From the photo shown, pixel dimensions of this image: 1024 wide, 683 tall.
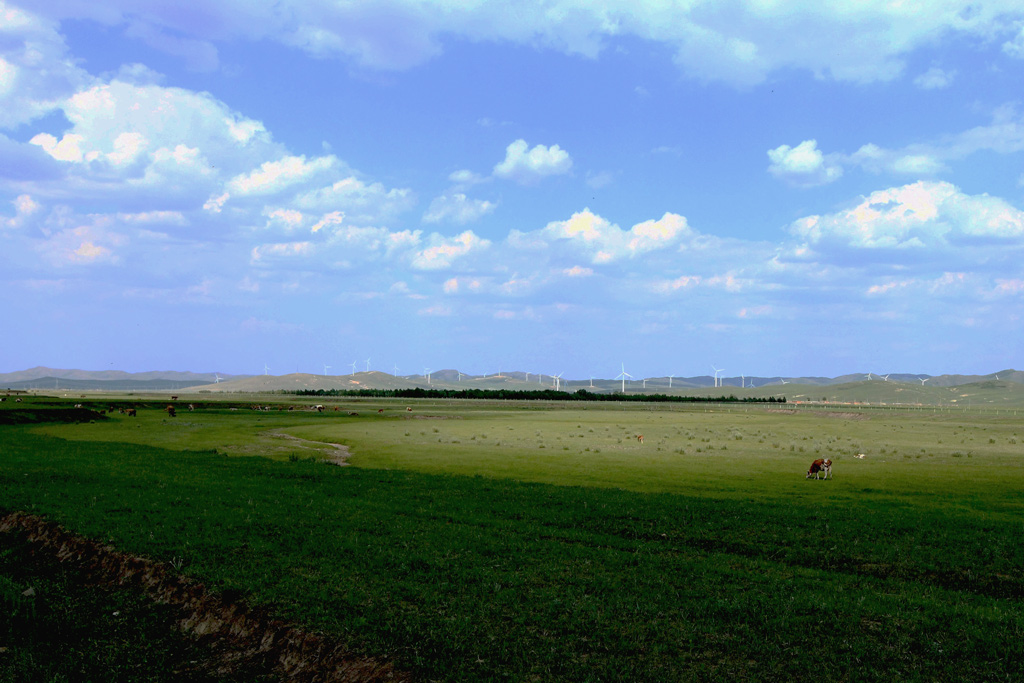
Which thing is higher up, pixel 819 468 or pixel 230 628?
pixel 819 468

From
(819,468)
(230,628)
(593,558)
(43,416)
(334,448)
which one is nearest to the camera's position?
(230,628)

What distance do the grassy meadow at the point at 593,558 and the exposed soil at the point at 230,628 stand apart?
31 centimetres

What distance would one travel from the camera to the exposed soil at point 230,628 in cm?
966

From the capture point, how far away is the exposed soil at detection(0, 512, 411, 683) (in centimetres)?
966

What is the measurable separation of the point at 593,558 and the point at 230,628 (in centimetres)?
731

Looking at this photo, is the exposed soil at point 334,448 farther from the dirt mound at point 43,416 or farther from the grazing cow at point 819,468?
the dirt mound at point 43,416

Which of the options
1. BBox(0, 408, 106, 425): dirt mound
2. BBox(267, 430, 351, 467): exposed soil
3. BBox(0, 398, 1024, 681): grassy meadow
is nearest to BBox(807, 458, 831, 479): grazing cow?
BBox(0, 398, 1024, 681): grassy meadow

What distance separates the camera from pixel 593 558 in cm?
1439

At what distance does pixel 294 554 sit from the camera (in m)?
14.0

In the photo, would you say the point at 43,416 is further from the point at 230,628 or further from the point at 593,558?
the point at 593,558

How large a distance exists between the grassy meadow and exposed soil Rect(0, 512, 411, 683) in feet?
1.02

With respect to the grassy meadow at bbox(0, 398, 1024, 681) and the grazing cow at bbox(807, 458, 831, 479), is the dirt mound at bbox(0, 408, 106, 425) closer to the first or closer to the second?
the grassy meadow at bbox(0, 398, 1024, 681)

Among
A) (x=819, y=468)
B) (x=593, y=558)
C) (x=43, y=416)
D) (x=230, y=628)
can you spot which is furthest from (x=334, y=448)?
(x=43, y=416)

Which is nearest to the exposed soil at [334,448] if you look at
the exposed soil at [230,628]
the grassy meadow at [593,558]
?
the grassy meadow at [593,558]
